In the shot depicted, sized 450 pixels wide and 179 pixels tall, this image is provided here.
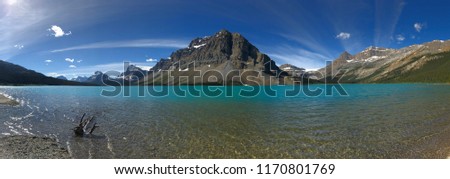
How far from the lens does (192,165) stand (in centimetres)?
2102

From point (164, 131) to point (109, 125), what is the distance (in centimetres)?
1041

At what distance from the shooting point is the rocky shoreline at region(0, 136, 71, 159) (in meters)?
24.1

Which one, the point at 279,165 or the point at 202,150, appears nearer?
the point at 279,165

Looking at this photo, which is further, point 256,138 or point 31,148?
point 256,138

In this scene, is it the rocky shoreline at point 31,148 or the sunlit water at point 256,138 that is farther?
the sunlit water at point 256,138

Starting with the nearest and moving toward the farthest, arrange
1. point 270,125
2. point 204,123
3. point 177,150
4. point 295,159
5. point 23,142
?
point 295,159 < point 177,150 < point 23,142 < point 270,125 < point 204,123

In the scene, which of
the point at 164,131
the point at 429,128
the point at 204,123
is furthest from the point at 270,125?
the point at 429,128

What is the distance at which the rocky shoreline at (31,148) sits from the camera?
2414 cm

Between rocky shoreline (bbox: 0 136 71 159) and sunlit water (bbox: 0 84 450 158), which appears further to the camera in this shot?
sunlit water (bbox: 0 84 450 158)

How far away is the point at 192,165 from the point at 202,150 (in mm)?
6259

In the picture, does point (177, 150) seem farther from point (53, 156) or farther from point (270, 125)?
point (270, 125)

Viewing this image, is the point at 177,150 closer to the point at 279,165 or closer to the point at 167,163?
the point at 167,163

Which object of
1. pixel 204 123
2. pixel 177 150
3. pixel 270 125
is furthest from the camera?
pixel 204 123

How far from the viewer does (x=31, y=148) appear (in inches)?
1049
